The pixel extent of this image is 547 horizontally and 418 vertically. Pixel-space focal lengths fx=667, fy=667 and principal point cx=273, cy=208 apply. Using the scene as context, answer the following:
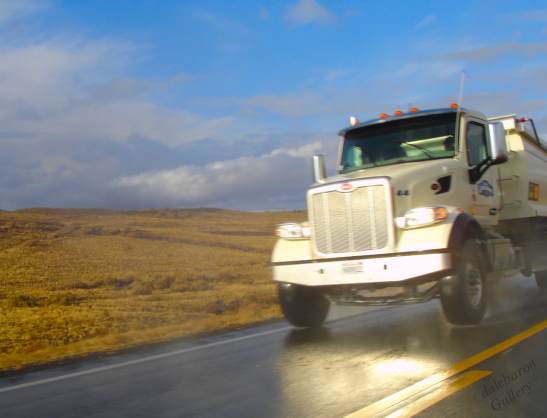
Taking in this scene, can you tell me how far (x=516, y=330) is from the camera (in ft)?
24.7

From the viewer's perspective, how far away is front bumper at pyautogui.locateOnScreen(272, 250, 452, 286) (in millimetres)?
7371

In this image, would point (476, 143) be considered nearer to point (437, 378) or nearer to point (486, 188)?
point (486, 188)

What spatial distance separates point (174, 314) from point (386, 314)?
404 cm

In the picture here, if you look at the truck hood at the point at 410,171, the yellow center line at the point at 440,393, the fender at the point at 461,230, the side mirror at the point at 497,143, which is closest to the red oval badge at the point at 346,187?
the truck hood at the point at 410,171

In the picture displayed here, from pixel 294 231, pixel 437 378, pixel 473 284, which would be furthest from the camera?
pixel 294 231

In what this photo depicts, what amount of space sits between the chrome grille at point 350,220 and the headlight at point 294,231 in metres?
0.24

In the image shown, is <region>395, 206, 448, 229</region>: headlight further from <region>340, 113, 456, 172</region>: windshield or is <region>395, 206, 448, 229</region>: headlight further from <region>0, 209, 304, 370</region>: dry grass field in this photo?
<region>0, 209, 304, 370</region>: dry grass field

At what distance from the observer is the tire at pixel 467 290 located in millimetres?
7559

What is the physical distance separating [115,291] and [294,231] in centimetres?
898

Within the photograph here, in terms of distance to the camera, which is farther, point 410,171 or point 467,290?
point 410,171

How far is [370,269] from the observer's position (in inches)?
300

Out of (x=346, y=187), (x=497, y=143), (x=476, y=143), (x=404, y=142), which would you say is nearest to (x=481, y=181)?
(x=476, y=143)

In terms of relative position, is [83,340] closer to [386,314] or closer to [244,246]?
[386,314]

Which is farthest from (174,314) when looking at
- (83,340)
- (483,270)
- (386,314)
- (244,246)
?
(244,246)
